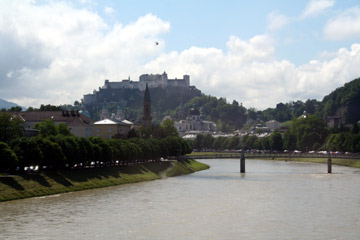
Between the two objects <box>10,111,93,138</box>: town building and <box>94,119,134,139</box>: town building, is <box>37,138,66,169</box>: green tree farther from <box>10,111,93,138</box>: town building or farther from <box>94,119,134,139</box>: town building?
<box>94,119,134,139</box>: town building

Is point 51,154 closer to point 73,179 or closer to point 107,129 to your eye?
point 73,179

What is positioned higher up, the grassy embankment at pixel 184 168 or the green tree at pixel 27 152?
the green tree at pixel 27 152

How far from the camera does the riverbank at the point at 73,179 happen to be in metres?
70.1

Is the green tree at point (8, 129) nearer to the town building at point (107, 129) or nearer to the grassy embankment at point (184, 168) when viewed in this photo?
the grassy embankment at point (184, 168)

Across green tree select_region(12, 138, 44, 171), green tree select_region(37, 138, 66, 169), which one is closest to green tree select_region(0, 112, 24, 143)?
green tree select_region(37, 138, 66, 169)

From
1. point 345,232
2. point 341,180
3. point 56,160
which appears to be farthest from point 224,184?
point 345,232

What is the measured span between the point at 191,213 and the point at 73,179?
84.1 feet

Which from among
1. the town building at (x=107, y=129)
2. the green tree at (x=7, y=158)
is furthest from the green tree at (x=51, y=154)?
the town building at (x=107, y=129)

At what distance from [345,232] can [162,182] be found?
4907 centimetres

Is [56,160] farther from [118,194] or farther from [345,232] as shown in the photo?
[345,232]

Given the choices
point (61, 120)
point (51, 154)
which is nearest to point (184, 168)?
point (61, 120)

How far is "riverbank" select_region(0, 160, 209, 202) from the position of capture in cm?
7006

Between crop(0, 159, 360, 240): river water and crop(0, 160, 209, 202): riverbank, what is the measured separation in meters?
1.81

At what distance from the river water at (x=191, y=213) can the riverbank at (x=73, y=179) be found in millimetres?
1810
